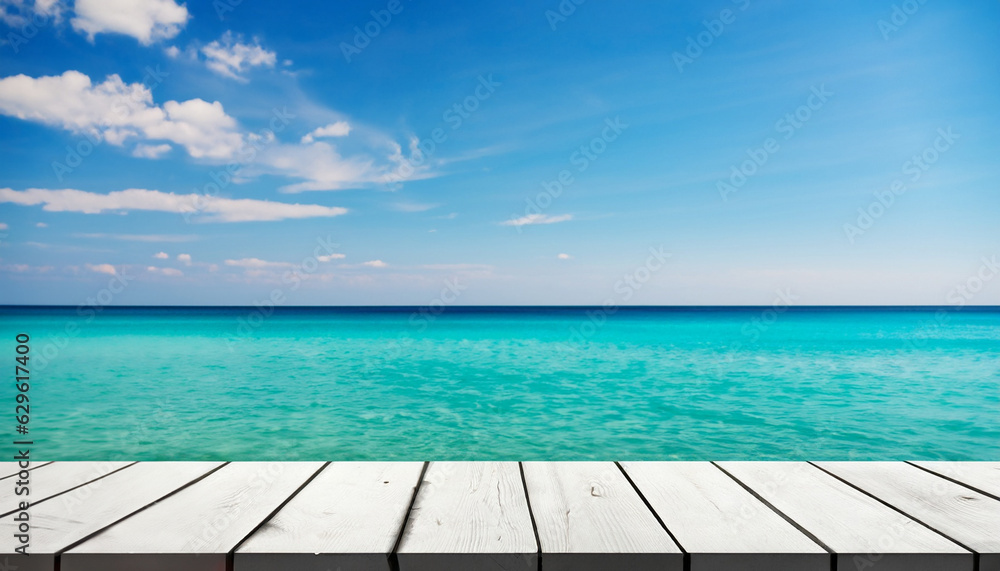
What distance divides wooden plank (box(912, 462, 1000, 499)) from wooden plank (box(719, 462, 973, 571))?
38 cm

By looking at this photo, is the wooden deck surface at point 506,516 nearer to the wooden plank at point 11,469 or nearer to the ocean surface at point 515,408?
the wooden plank at point 11,469

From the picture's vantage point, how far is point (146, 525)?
1344 millimetres

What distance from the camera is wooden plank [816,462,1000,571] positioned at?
50.6 inches

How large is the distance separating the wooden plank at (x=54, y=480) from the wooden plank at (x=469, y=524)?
1.02 metres

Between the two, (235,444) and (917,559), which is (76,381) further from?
(917,559)

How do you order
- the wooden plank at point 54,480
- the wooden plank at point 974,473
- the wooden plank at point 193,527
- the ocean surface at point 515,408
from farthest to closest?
the ocean surface at point 515,408 < the wooden plank at point 974,473 < the wooden plank at point 54,480 < the wooden plank at point 193,527

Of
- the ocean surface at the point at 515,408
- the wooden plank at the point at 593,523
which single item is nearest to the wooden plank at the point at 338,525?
the wooden plank at the point at 593,523

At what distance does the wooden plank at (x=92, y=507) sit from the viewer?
121cm

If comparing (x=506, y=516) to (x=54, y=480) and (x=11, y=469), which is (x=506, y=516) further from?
(x=11, y=469)

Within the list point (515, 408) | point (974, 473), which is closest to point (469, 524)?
point (974, 473)

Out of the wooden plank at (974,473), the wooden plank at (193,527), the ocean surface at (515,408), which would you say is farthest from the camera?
the ocean surface at (515,408)

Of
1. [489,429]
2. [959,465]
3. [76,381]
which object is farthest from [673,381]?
[76,381]

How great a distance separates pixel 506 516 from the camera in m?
1.43

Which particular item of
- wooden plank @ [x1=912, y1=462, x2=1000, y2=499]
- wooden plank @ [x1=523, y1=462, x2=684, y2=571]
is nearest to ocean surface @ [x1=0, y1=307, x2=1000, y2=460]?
wooden plank @ [x1=912, y1=462, x2=1000, y2=499]
